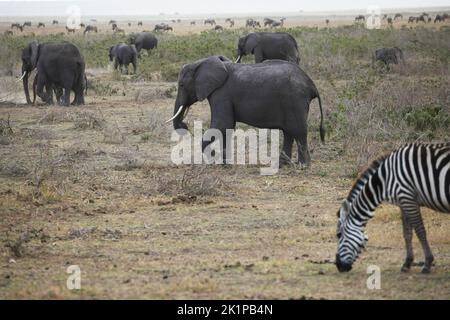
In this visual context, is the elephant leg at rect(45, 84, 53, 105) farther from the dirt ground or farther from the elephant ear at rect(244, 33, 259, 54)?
the elephant ear at rect(244, 33, 259, 54)

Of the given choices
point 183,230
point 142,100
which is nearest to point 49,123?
point 142,100

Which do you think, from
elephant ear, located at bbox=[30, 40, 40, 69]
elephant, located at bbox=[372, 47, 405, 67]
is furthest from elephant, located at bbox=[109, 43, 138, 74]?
elephant ear, located at bbox=[30, 40, 40, 69]

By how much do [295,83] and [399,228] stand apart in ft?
13.6

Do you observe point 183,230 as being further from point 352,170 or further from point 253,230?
point 352,170

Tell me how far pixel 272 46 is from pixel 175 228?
15207 millimetres

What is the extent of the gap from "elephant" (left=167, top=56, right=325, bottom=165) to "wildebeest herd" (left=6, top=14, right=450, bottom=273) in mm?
15

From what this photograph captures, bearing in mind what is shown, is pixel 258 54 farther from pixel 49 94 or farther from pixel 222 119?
pixel 222 119

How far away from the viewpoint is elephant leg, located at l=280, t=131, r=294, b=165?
13.7 metres

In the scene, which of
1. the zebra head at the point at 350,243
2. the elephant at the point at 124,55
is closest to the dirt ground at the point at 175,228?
the zebra head at the point at 350,243

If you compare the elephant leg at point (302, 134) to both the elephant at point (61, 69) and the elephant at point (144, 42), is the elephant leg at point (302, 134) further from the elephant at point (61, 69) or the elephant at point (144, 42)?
the elephant at point (144, 42)

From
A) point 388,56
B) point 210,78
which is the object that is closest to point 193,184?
point 210,78

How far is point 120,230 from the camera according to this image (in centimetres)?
977

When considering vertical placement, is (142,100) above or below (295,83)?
below
